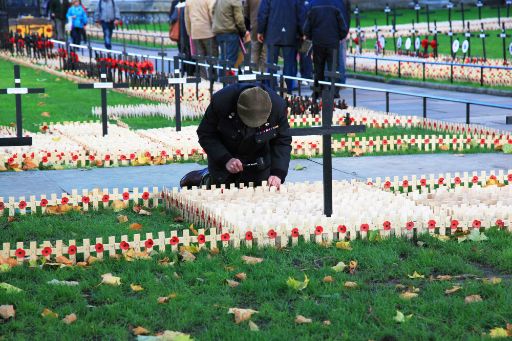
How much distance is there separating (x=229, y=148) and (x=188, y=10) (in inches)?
544

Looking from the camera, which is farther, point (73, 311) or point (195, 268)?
point (195, 268)

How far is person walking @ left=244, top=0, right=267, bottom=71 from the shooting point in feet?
72.2

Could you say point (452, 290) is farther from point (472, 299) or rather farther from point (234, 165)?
point (234, 165)

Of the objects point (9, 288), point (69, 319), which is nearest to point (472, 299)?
point (69, 319)

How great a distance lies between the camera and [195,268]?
7.32 m

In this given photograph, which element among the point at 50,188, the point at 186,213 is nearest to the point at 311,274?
the point at 186,213

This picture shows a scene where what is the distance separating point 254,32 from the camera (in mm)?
22594

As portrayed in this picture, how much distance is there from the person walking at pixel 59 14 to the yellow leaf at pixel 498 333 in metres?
35.1

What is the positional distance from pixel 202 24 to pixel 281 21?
2766mm

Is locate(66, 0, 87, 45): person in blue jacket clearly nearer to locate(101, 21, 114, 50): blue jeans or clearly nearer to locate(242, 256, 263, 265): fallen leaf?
locate(101, 21, 114, 50): blue jeans

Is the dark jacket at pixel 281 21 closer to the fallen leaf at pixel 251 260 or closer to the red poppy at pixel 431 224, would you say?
the red poppy at pixel 431 224

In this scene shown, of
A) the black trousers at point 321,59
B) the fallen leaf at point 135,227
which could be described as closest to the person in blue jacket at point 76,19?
the black trousers at point 321,59

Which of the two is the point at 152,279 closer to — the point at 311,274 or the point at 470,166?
the point at 311,274

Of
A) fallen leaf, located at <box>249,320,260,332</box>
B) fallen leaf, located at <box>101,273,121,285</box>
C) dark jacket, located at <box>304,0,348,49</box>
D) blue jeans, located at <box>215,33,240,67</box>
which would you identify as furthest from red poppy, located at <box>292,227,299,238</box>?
blue jeans, located at <box>215,33,240,67</box>
